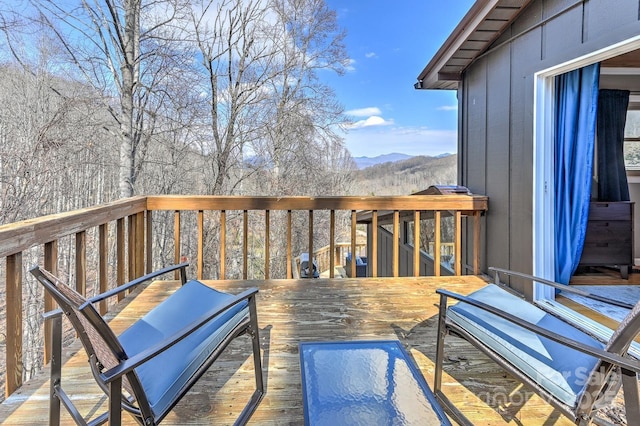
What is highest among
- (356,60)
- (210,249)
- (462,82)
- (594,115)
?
(356,60)

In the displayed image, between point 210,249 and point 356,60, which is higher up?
point 356,60

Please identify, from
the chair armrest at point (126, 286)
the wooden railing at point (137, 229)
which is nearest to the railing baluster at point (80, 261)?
the wooden railing at point (137, 229)

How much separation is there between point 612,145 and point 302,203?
418 centimetres

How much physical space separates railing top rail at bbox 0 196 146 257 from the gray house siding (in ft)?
11.8

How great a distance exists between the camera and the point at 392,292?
3.11 metres

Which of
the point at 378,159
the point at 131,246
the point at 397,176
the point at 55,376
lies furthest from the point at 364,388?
the point at 378,159

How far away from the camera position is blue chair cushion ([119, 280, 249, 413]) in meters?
1.23

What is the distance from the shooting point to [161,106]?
7797 millimetres

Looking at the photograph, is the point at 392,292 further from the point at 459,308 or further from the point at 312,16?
the point at 312,16

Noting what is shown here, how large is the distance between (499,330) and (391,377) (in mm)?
594

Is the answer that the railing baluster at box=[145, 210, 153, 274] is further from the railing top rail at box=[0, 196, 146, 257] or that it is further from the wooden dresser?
the wooden dresser

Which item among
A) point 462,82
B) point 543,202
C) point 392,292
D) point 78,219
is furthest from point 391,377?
point 462,82

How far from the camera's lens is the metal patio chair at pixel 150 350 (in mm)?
1036

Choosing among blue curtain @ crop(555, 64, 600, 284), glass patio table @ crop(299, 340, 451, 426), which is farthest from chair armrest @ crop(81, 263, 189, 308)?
blue curtain @ crop(555, 64, 600, 284)
